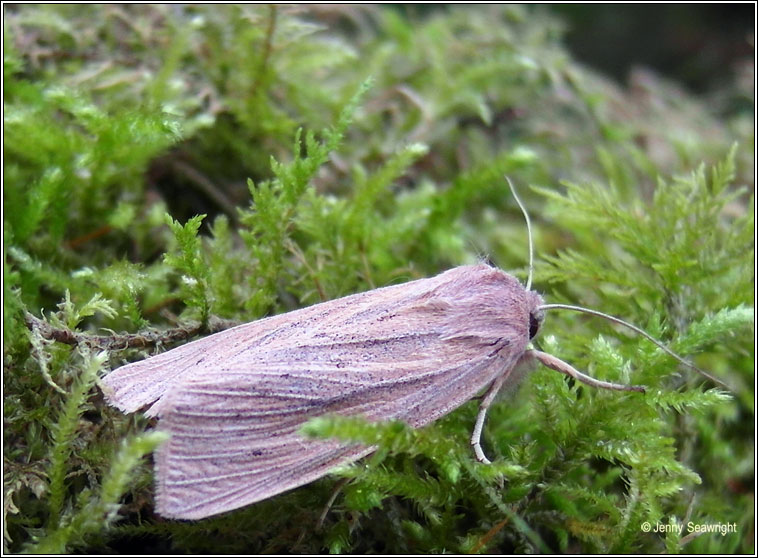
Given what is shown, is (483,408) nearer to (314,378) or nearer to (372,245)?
(314,378)

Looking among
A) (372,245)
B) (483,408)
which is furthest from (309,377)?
(372,245)

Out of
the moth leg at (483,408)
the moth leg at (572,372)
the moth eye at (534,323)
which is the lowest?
the moth leg at (483,408)

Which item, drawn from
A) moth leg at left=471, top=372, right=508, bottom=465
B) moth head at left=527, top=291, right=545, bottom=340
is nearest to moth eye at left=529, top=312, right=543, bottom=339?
moth head at left=527, top=291, right=545, bottom=340

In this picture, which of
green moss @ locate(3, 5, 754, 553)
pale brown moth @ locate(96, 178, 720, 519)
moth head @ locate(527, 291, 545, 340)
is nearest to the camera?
pale brown moth @ locate(96, 178, 720, 519)

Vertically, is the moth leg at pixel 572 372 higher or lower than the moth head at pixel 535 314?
lower

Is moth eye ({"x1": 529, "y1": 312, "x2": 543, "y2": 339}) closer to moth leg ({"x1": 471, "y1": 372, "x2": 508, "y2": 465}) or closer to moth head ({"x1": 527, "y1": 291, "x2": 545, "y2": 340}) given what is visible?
moth head ({"x1": 527, "y1": 291, "x2": 545, "y2": 340})

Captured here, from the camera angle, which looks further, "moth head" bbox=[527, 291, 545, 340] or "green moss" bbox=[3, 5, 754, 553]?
"moth head" bbox=[527, 291, 545, 340]

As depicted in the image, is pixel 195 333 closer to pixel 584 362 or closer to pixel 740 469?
pixel 584 362

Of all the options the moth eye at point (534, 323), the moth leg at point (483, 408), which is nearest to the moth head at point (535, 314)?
the moth eye at point (534, 323)

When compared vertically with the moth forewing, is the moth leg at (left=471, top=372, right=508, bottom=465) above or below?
below

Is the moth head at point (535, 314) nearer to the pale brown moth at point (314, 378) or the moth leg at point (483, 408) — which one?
the pale brown moth at point (314, 378)
